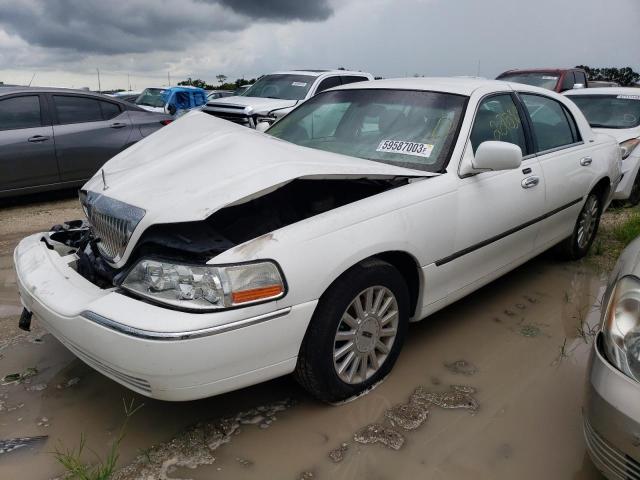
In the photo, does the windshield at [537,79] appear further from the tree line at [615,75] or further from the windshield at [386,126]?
the tree line at [615,75]

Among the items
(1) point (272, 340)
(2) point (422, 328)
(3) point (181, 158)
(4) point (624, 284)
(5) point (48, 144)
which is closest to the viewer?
(4) point (624, 284)

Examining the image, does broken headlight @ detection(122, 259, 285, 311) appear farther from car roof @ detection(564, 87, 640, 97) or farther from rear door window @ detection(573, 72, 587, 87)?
rear door window @ detection(573, 72, 587, 87)

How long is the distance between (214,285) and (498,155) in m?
1.67

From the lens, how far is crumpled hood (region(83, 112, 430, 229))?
224cm

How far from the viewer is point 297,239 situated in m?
2.18

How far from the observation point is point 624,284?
192 cm

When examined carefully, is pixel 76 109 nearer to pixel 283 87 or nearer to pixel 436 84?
pixel 283 87

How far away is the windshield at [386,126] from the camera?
3.01 meters

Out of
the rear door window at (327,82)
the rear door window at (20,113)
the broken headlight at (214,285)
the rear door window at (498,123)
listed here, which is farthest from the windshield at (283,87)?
the broken headlight at (214,285)

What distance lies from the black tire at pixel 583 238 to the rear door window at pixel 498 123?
1.19 metres

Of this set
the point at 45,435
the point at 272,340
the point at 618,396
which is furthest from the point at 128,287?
the point at 618,396

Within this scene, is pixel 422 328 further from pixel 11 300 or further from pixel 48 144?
pixel 48 144

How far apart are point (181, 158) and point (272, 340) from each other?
1.13m

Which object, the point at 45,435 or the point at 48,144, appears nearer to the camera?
the point at 45,435
